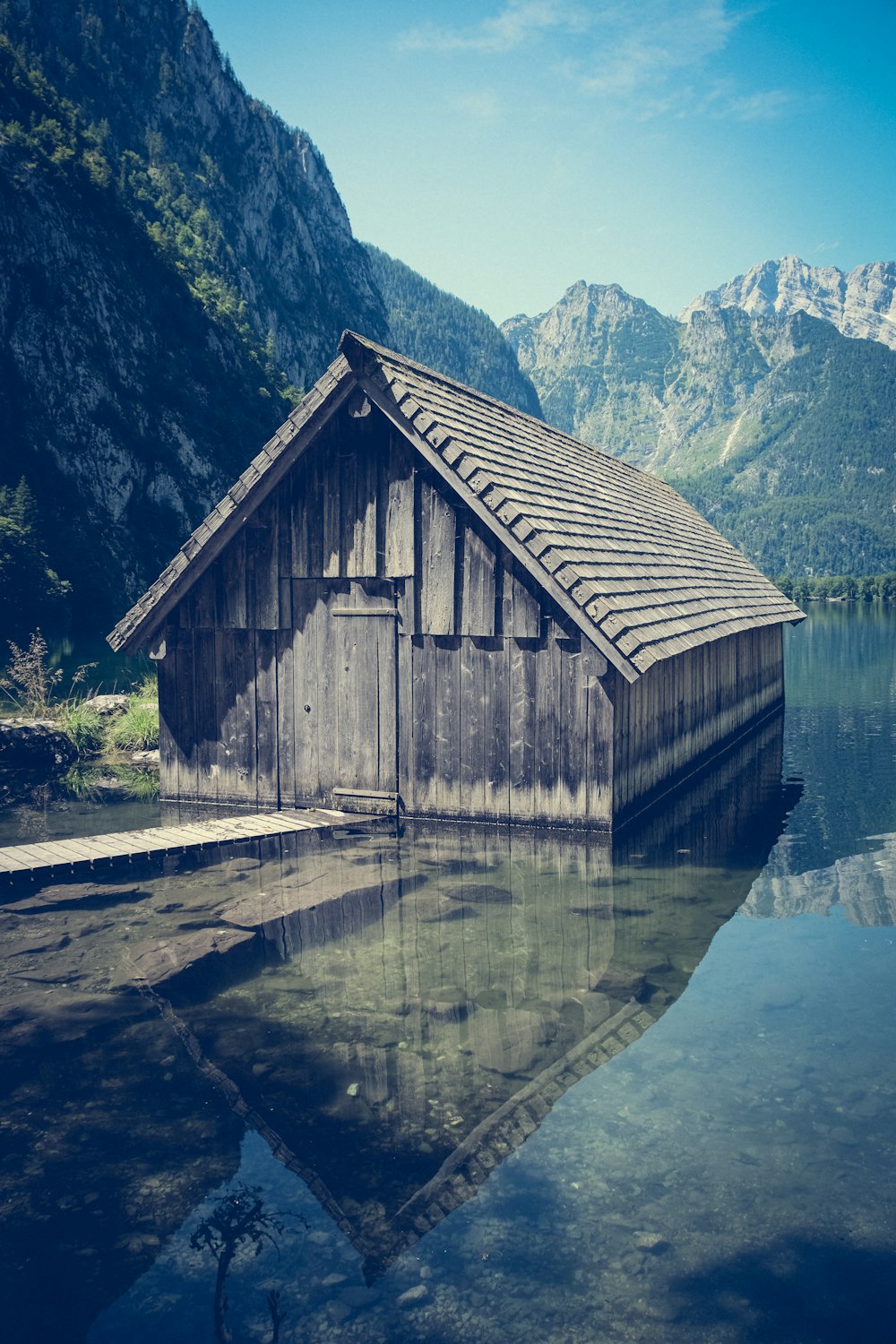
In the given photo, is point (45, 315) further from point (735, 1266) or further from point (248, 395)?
point (735, 1266)

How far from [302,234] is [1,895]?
124923 millimetres

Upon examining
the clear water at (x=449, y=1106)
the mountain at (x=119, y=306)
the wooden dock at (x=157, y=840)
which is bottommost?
the clear water at (x=449, y=1106)

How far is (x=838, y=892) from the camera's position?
32.7 feet

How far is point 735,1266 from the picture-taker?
4.14 meters

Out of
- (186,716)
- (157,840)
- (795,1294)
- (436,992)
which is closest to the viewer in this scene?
(795,1294)

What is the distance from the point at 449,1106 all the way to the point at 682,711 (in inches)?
390

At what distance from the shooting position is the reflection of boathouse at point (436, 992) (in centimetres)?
502

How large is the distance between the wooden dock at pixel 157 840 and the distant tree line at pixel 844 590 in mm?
111728

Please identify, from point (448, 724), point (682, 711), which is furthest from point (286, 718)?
point (682, 711)

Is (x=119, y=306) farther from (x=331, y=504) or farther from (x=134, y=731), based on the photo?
A: (x=331, y=504)

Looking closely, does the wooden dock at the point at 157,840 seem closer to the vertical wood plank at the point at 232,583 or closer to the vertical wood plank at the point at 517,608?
the vertical wood plank at the point at 232,583

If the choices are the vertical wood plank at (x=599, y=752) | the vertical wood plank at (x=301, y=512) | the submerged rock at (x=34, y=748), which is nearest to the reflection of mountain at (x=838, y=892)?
the vertical wood plank at (x=599, y=752)

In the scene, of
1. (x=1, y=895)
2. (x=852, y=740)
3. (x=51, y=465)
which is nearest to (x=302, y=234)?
(x=51, y=465)

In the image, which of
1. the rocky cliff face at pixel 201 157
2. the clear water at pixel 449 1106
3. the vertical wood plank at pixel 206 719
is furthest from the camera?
the rocky cliff face at pixel 201 157
